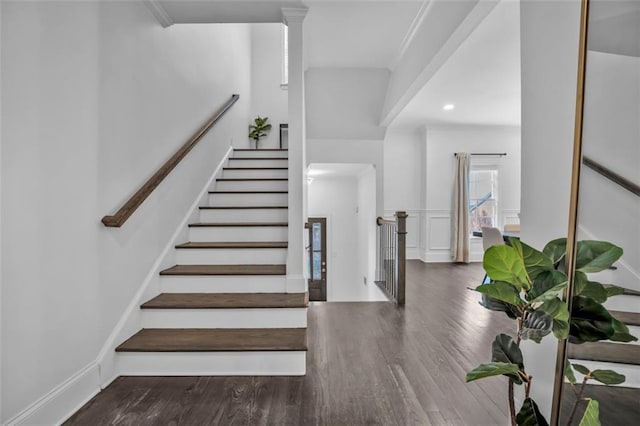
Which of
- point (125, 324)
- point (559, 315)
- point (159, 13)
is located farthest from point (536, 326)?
point (159, 13)

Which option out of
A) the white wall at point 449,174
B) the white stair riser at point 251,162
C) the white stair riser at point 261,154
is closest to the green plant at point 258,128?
the white stair riser at point 261,154

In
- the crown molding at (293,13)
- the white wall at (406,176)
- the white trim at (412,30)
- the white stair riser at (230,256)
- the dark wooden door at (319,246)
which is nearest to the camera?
the crown molding at (293,13)

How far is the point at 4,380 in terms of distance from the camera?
1286 millimetres

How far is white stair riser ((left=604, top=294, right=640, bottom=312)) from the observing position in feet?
3.24

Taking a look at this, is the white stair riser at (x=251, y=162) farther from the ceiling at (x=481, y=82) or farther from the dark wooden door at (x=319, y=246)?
the dark wooden door at (x=319, y=246)

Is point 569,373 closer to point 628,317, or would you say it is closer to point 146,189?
point 628,317

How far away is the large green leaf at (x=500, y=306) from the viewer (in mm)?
1085

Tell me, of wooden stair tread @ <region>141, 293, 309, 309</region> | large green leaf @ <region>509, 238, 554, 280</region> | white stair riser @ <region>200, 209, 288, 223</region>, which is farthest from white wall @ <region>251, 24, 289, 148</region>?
large green leaf @ <region>509, 238, 554, 280</region>

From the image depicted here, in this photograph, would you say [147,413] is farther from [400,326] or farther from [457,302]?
[457,302]

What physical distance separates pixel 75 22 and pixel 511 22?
120 inches

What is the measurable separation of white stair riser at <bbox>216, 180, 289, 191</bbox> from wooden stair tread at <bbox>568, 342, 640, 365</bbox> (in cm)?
298

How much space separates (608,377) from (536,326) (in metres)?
0.31

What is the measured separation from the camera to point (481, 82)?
4148 millimetres

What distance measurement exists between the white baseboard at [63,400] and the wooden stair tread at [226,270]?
83cm
